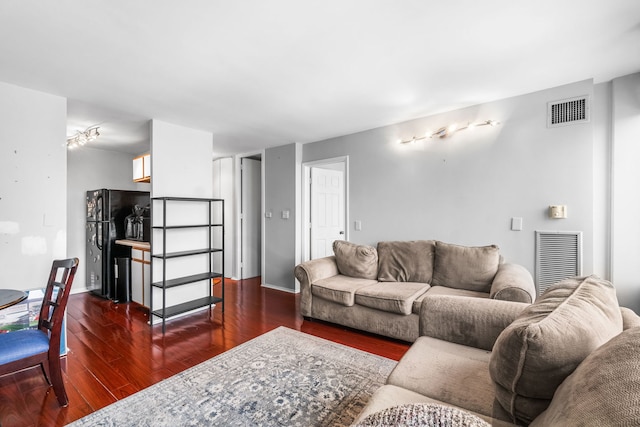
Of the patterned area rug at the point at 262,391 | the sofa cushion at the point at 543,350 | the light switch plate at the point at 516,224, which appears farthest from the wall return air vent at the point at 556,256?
the sofa cushion at the point at 543,350

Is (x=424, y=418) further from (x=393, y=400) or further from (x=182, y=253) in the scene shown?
(x=182, y=253)

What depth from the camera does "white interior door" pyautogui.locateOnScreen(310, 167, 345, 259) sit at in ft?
15.9

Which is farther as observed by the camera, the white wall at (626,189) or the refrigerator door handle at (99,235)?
the refrigerator door handle at (99,235)

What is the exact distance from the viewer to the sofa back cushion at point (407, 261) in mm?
3297

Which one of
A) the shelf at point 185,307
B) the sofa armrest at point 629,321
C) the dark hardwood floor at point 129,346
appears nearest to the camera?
the sofa armrest at point 629,321

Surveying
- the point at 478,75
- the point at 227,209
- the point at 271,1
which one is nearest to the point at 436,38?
the point at 478,75

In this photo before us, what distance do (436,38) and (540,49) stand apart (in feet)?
2.74

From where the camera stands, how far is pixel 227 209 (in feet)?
18.8

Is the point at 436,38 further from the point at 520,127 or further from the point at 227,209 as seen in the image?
the point at 227,209

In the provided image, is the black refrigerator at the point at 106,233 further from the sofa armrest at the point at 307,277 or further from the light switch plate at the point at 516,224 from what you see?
the light switch plate at the point at 516,224

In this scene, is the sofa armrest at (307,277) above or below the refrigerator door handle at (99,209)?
below

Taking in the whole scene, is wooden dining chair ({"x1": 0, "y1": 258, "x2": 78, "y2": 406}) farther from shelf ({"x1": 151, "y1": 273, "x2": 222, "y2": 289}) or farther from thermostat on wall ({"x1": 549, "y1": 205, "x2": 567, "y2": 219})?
thermostat on wall ({"x1": 549, "y1": 205, "x2": 567, "y2": 219})

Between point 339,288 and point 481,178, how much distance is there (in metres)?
1.95

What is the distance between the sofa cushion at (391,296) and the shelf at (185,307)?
1.86 m
